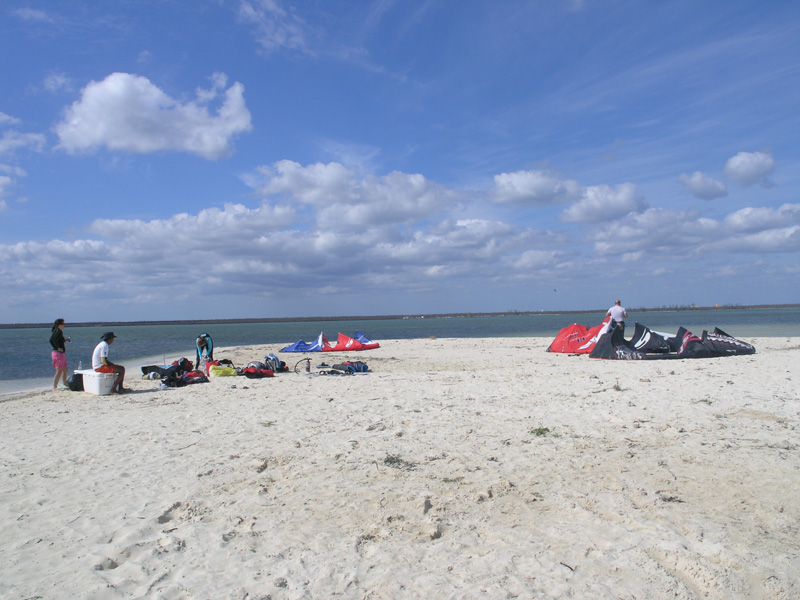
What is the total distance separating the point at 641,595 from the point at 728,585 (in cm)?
53

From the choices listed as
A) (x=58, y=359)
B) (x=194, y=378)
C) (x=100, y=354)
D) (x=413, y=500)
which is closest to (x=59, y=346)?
(x=58, y=359)

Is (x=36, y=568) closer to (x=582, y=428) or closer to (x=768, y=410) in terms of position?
(x=582, y=428)

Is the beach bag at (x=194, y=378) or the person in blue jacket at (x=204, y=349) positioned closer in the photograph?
the beach bag at (x=194, y=378)

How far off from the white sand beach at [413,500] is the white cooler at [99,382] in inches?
79.2

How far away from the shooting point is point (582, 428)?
6.08 m

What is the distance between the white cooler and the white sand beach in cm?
201

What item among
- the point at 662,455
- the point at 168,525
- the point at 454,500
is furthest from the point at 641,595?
the point at 168,525

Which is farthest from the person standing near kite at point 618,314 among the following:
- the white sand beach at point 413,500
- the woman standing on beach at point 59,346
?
the woman standing on beach at point 59,346

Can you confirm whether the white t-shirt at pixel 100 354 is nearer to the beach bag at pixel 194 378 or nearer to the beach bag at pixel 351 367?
the beach bag at pixel 194 378

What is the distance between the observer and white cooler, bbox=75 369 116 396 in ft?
32.7

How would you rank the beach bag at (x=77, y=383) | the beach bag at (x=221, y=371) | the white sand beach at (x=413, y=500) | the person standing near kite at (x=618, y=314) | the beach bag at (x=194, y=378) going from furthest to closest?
the person standing near kite at (x=618, y=314) < the beach bag at (x=221, y=371) < the beach bag at (x=194, y=378) < the beach bag at (x=77, y=383) < the white sand beach at (x=413, y=500)

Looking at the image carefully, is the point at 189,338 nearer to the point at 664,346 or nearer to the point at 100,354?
the point at 100,354

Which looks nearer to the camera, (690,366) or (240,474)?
(240,474)

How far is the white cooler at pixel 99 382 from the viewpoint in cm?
997
